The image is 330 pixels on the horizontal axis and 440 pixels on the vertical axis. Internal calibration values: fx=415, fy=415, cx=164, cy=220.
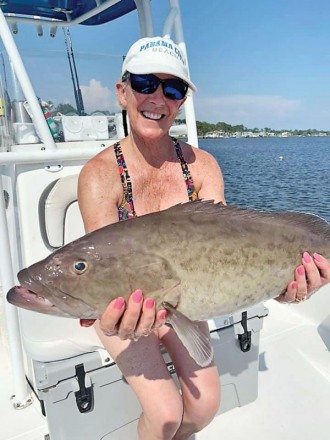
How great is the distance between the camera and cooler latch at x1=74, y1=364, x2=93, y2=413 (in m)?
2.61

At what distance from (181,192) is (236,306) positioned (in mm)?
972

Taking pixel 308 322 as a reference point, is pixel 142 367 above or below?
above

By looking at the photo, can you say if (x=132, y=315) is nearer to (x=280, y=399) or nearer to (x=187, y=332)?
(x=187, y=332)

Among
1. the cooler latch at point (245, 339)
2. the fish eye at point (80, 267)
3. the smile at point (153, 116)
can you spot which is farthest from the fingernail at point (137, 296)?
the cooler latch at point (245, 339)

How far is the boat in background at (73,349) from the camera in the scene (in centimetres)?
266

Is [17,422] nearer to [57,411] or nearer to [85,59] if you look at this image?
[57,411]

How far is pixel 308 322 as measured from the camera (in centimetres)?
478

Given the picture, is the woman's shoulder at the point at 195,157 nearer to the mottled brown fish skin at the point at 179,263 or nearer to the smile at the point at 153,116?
the smile at the point at 153,116

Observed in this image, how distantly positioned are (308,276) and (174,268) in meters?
0.85

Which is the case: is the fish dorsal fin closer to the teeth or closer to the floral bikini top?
the floral bikini top

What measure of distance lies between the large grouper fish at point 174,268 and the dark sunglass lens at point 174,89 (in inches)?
31.3

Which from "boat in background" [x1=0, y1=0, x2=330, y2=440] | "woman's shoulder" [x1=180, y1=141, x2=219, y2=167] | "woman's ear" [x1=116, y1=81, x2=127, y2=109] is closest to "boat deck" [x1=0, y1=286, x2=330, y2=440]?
"boat in background" [x1=0, y1=0, x2=330, y2=440]

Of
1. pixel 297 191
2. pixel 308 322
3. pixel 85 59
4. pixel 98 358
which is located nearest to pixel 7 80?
pixel 85 59

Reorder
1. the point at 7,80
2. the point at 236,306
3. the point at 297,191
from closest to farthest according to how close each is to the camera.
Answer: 1. the point at 236,306
2. the point at 7,80
3. the point at 297,191
